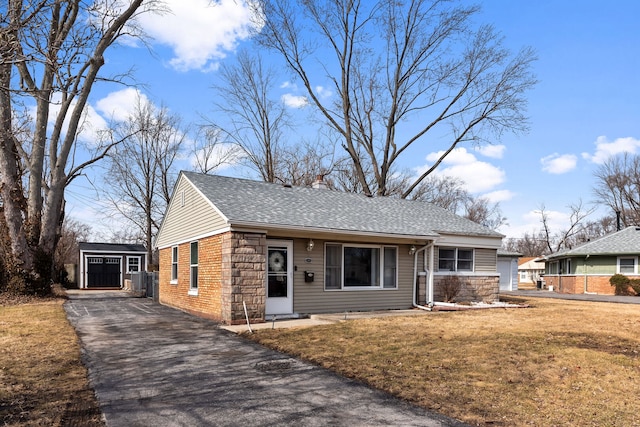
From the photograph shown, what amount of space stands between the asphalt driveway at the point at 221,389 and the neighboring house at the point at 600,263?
2678 centimetres

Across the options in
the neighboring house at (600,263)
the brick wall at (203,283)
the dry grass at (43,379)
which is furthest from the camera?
the neighboring house at (600,263)

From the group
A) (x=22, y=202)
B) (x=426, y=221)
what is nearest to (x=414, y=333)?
(x=426, y=221)

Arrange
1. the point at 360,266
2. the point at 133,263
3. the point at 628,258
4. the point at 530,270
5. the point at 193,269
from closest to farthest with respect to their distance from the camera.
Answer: the point at 360,266 < the point at 193,269 < the point at 628,258 < the point at 133,263 < the point at 530,270

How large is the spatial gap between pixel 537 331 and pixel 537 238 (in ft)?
239

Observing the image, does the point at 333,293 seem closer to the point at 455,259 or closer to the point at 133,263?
the point at 455,259

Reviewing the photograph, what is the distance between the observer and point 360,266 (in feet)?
45.8

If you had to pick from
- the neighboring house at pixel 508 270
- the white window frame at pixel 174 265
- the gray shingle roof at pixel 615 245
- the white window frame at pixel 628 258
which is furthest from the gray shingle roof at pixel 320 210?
the neighboring house at pixel 508 270

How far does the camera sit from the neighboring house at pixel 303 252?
11344 millimetres

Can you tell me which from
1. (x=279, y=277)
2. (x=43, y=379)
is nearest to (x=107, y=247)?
(x=279, y=277)

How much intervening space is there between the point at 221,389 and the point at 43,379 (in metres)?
2.36

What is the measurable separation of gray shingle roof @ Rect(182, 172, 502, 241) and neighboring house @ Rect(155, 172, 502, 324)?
0.04m

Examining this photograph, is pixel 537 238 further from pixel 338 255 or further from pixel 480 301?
pixel 338 255

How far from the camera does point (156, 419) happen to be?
4.54m

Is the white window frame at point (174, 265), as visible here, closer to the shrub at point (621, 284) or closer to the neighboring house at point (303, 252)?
the neighboring house at point (303, 252)
